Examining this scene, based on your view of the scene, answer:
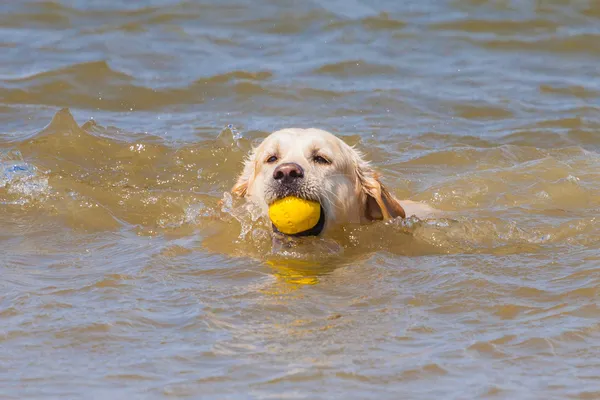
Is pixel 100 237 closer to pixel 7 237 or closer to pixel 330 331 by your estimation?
pixel 7 237

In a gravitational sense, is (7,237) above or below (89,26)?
below

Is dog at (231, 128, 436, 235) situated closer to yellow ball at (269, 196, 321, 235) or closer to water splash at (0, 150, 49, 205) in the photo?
yellow ball at (269, 196, 321, 235)

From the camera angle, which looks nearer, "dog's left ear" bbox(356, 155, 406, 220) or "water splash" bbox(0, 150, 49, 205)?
"dog's left ear" bbox(356, 155, 406, 220)

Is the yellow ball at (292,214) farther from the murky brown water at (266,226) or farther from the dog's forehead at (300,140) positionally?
the dog's forehead at (300,140)

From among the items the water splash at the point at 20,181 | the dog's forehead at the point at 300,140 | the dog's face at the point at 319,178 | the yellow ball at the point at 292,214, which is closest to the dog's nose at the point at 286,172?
the dog's face at the point at 319,178

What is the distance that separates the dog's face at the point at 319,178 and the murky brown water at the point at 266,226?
207 mm

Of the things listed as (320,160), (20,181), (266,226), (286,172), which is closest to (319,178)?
(320,160)

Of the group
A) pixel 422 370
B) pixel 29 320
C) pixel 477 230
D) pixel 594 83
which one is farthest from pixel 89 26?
pixel 422 370

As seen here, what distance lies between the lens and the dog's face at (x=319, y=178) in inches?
239

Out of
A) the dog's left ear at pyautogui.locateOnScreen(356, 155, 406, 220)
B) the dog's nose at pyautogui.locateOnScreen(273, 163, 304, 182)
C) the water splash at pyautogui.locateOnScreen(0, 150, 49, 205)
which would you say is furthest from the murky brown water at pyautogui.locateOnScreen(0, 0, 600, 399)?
the dog's nose at pyautogui.locateOnScreen(273, 163, 304, 182)

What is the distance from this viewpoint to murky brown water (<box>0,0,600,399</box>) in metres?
→ 4.30

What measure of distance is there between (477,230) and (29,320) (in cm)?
344

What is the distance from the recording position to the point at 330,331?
183 inches

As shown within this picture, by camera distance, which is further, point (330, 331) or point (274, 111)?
point (274, 111)
